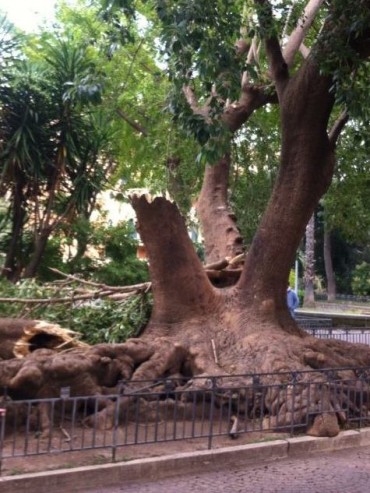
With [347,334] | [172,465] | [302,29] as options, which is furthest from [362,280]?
[172,465]

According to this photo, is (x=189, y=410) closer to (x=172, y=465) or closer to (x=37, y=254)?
(x=172, y=465)

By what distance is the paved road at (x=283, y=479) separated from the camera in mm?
6352

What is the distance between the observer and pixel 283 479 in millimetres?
6754

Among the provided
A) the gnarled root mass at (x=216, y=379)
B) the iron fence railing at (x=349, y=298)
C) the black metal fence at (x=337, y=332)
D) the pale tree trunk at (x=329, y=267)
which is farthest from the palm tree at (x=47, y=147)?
the iron fence railing at (x=349, y=298)

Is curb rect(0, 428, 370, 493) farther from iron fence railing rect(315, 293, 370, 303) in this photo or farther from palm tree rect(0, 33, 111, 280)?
iron fence railing rect(315, 293, 370, 303)

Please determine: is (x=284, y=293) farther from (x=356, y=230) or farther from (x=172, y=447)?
(x=356, y=230)

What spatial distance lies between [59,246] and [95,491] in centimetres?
1291

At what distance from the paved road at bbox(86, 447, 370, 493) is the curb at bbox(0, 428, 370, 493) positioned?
88 mm

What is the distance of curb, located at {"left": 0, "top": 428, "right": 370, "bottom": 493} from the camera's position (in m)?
5.95

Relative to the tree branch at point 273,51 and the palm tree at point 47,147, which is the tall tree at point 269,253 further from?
the palm tree at point 47,147

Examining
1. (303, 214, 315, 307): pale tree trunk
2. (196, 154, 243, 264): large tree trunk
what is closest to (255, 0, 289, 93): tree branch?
(196, 154, 243, 264): large tree trunk

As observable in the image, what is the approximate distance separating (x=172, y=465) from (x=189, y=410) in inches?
59.6

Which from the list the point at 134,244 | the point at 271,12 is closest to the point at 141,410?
the point at 271,12

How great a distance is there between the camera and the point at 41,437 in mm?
7059
